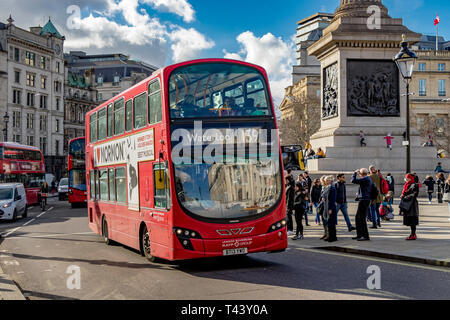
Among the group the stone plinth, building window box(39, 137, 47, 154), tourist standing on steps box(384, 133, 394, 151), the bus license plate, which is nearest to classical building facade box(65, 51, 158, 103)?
building window box(39, 137, 47, 154)

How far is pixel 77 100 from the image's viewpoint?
96.1 meters

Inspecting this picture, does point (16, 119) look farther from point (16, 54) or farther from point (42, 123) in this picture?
point (16, 54)

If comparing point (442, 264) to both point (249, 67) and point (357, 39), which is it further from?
point (357, 39)

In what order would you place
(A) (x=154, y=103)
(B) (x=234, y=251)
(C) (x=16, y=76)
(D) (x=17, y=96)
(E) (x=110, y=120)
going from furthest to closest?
(D) (x=17, y=96), (C) (x=16, y=76), (E) (x=110, y=120), (A) (x=154, y=103), (B) (x=234, y=251)

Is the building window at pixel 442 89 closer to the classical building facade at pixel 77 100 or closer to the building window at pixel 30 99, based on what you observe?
the classical building facade at pixel 77 100

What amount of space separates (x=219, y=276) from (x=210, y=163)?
6.96ft

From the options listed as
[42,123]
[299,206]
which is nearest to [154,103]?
[299,206]

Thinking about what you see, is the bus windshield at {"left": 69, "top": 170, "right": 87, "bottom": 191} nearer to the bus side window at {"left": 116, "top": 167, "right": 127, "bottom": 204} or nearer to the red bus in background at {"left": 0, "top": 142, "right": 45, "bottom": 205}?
the red bus in background at {"left": 0, "top": 142, "right": 45, "bottom": 205}

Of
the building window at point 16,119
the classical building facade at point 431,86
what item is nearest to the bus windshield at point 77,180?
the building window at point 16,119

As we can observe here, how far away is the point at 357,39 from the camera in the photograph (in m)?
29.9

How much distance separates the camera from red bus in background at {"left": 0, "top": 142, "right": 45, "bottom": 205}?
34938 millimetres

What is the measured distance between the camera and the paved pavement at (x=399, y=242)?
12055mm

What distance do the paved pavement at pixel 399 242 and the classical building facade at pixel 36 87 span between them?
6586 centimetres

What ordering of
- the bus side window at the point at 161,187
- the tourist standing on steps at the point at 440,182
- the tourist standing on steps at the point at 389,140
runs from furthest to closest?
the tourist standing on steps at the point at 389,140, the tourist standing on steps at the point at 440,182, the bus side window at the point at 161,187
